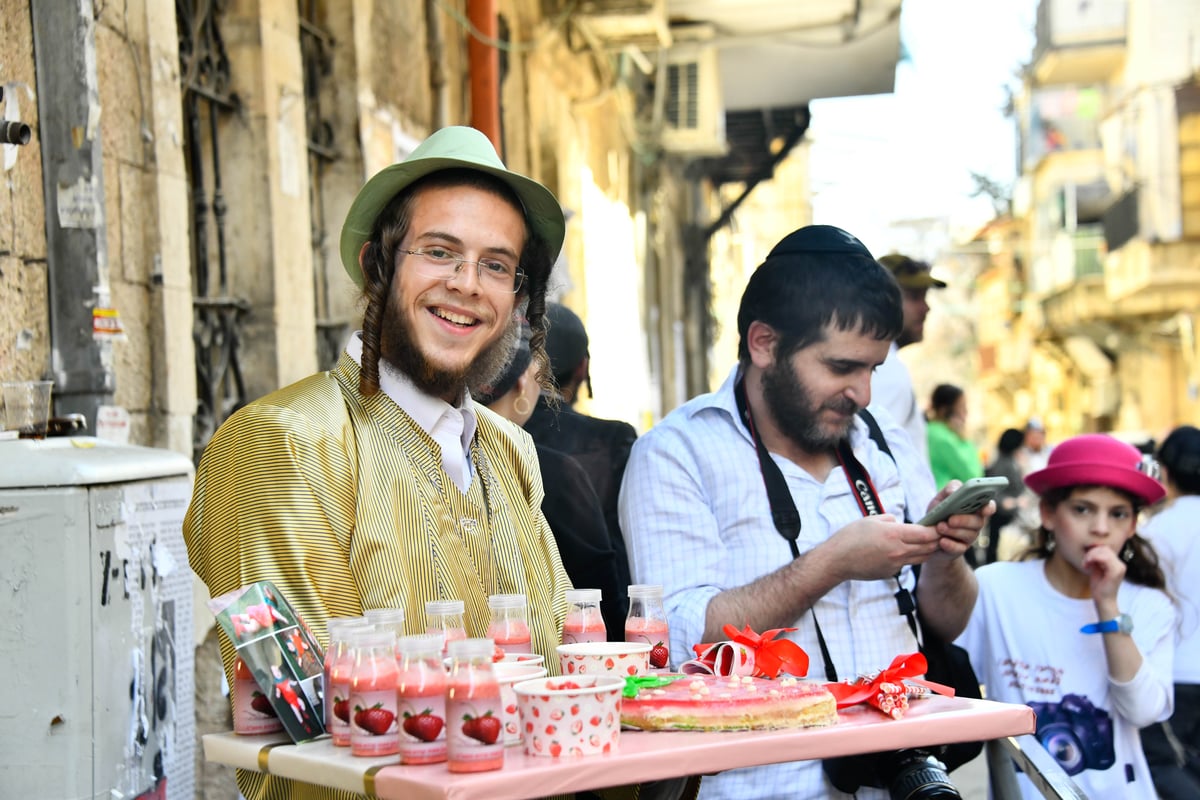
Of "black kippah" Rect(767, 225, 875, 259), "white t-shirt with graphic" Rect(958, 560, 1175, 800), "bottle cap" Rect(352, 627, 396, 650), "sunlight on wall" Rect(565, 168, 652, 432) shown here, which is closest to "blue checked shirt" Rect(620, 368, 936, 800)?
"black kippah" Rect(767, 225, 875, 259)

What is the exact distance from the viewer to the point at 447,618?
2.23m

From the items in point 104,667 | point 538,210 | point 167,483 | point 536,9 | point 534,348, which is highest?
point 536,9

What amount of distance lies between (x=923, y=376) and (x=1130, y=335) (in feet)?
154

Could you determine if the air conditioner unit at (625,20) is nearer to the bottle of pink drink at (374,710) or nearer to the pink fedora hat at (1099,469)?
the pink fedora hat at (1099,469)

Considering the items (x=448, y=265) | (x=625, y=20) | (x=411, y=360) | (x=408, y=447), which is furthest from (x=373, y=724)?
(x=625, y=20)

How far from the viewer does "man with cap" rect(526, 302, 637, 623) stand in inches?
168

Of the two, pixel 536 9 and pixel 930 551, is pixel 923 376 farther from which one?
pixel 930 551

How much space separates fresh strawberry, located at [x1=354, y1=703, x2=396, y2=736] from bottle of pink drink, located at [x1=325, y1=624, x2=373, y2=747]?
49 mm

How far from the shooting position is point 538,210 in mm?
2766

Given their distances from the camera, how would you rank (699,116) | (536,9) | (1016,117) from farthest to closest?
(1016,117), (699,116), (536,9)

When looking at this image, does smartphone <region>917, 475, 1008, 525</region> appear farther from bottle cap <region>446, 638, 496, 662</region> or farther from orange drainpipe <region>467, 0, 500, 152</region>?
orange drainpipe <region>467, 0, 500, 152</region>

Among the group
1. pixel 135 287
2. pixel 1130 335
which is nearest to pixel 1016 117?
pixel 1130 335

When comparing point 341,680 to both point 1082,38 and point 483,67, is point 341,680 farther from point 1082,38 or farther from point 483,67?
point 1082,38

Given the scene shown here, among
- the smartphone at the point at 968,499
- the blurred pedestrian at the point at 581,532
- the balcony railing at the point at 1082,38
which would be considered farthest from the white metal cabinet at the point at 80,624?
the balcony railing at the point at 1082,38
